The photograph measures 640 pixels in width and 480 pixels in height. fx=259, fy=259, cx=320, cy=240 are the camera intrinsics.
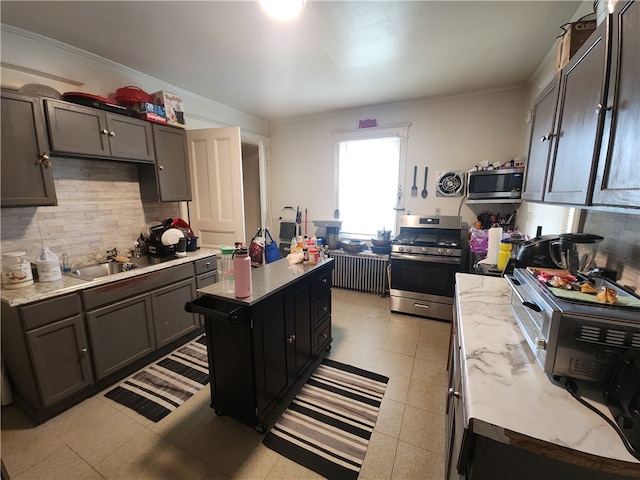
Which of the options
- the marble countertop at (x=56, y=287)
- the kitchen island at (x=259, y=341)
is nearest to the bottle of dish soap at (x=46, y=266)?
the marble countertop at (x=56, y=287)

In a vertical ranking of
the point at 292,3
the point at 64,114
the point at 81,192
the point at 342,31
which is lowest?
the point at 81,192

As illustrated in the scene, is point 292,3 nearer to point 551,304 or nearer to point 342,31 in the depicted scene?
point 342,31

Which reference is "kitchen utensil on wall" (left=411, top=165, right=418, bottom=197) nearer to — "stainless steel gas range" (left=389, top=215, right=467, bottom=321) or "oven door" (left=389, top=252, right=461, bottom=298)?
"stainless steel gas range" (left=389, top=215, right=467, bottom=321)

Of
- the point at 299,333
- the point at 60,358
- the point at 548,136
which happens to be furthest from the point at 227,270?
the point at 548,136

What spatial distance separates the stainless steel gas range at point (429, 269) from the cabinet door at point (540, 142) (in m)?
1.24

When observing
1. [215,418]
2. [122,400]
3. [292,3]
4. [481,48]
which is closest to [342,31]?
[292,3]

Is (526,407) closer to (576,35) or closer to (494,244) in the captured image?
(576,35)

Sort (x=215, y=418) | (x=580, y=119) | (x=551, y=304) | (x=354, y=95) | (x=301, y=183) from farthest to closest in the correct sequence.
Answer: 1. (x=301, y=183)
2. (x=354, y=95)
3. (x=215, y=418)
4. (x=580, y=119)
5. (x=551, y=304)

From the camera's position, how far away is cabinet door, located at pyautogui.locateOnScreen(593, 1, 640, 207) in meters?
0.76

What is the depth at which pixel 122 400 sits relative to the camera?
1.88 meters

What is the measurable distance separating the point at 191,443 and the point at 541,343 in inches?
73.5

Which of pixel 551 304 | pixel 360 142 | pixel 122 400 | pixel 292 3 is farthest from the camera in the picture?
pixel 360 142

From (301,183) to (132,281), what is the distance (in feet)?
9.28

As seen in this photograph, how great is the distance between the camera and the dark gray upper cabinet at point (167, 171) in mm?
2541
